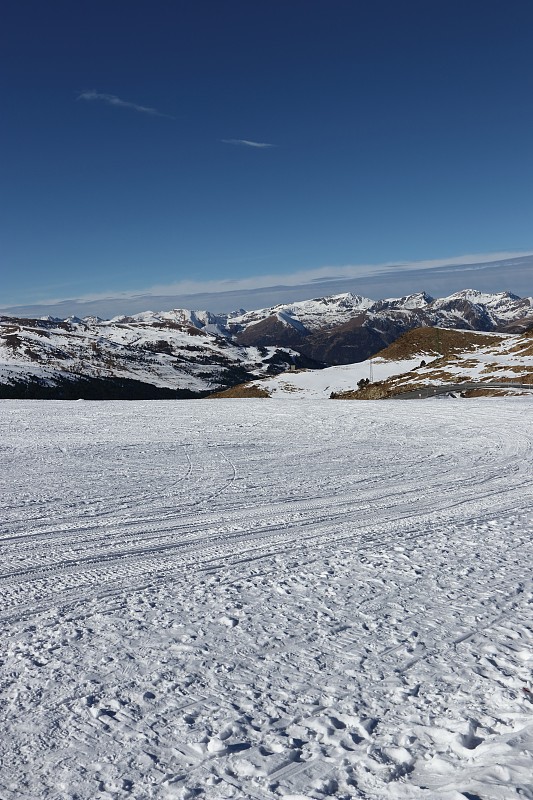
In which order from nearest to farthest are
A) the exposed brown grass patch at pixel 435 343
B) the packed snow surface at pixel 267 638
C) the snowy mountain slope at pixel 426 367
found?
the packed snow surface at pixel 267 638 < the snowy mountain slope at pixel 426 367 < the exposed brown grass patch at pixel 435 343

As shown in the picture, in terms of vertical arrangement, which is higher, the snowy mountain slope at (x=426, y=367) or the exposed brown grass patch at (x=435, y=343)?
the exposed brown grass patch at (x=435, y=343)

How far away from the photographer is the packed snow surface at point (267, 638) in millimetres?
4125

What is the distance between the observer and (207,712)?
473 cm

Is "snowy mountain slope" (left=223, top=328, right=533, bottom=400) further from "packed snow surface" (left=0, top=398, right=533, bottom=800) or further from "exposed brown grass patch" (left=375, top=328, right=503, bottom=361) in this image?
"packed snow surface" (left=0, top=398, right=533, bottom=800)

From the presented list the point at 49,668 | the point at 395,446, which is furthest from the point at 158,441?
the point at 49,668

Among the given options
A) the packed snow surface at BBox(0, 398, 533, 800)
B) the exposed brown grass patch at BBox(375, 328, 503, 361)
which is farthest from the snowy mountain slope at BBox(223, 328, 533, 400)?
the packed snow surface at BBox(0, 398, 533, 800)

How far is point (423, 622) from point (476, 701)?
4.75ft

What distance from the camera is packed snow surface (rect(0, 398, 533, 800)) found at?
412 cm

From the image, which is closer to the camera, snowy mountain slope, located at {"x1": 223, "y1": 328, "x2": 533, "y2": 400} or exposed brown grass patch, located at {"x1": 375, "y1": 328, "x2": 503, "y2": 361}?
snowy mountain slope, located at {"x1": 223, "y1": 328, "x2": 533, "y2": 400}

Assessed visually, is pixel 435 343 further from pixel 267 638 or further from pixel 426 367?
pixel 267 638

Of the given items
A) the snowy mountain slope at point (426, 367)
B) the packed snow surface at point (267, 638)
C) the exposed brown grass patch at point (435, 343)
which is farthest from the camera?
the exposed brown grass patch at point (435, 343)

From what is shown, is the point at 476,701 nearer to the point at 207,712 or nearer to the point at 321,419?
the point at 207,712

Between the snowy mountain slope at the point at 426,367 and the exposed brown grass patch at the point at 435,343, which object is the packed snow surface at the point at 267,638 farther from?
the exposed brown grass patch at the point at 435,343

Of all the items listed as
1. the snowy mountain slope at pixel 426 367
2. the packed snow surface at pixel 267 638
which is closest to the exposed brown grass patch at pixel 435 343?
the snowy mountain slope at pixel 426 367
